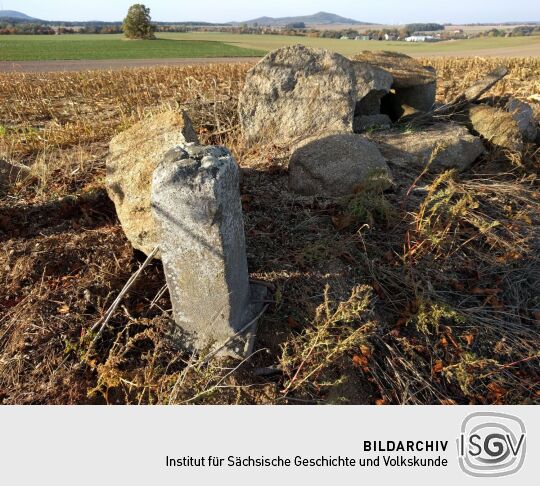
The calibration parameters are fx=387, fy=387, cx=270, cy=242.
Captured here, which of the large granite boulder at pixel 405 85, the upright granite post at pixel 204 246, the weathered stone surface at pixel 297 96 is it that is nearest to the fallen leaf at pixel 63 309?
the upright granite post at pixel 204 246

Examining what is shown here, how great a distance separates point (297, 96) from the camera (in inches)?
195

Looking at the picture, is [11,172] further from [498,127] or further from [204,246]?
[498,127]

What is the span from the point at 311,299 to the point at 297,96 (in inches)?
123

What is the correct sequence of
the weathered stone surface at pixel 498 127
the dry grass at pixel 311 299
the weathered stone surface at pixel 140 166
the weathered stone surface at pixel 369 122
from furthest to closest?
the weathered stone surface at pixel 369 122 < the weathered stone surface at pixel 498 127 < the weathered stone surface at pixel 140 166 < the dry grass at pixel 311 299

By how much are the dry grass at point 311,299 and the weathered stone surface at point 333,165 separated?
0.17 meters

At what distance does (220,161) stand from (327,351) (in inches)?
53.0

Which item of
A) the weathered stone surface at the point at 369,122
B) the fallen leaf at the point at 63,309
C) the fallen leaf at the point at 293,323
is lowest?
the fallen leaf at the point at 293,323

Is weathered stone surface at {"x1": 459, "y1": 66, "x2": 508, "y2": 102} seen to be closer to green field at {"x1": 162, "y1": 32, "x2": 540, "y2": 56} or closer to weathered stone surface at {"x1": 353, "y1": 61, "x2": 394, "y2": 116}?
weathered stone surface at {"x1": 353, "y1": 61, "x2": 394, "y2": 116}

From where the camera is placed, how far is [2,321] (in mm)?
2785

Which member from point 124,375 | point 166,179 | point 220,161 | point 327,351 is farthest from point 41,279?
point 327,351

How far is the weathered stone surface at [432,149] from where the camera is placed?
4.41 metres

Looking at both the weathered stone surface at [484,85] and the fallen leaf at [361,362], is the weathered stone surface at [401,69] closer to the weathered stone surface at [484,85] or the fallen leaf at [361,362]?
the weathered stone surface at [484,85]

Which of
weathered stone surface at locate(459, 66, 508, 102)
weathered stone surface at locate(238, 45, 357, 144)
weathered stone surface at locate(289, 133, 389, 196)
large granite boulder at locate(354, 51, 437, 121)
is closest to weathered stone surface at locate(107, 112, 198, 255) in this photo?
weathered stone surface at locate(289, 133, 389, 196)

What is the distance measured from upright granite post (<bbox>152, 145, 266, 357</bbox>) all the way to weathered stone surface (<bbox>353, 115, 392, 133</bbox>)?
3.43 metres
